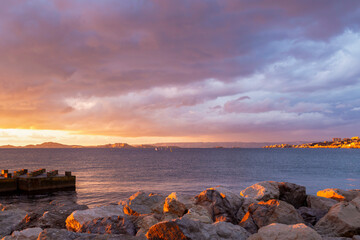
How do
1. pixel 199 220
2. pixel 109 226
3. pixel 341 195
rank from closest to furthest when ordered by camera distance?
pixel 109 226 < pixel 199 220 < pixel 341 195

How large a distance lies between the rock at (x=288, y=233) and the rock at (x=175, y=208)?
12.6 feet

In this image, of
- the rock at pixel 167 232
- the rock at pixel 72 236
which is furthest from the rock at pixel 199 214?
the rock at pixel 72 236

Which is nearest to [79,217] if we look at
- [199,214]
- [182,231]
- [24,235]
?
[24,235]

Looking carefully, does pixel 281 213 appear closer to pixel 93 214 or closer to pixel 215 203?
pixel 215 203

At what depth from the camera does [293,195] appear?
13711 mm

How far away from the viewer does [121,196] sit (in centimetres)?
2944

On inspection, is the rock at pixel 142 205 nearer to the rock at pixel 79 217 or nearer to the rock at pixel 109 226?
the rock at pixel 79 217

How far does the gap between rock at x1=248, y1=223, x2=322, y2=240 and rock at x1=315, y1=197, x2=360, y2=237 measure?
3166 millimetres

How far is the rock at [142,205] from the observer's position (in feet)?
37.6

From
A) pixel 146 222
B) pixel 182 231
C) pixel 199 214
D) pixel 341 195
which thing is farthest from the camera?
pixel 341 195

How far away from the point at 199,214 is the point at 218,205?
1.14 m

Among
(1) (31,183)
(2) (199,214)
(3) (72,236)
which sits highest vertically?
(3) (72,236)

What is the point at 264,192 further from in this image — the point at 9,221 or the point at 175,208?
the point at 9,221

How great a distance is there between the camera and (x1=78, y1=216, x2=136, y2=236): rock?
7566 mm
